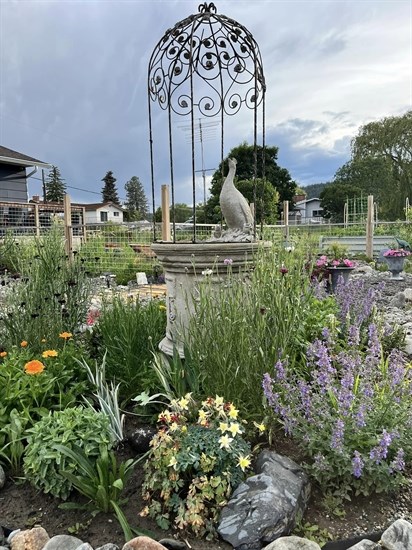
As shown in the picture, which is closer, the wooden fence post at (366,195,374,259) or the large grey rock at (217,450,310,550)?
the large grey rock at (217,450,310,550)

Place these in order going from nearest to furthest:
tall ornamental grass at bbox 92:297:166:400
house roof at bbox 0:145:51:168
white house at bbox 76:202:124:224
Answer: tall ornamental grass at bbox 92:297:166:400 < house roof at bbox 0:145:51:168 < white house at bbox 76:202:124:224

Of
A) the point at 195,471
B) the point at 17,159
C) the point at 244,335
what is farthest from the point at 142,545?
the point at 17,159

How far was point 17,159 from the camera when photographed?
17.4 m

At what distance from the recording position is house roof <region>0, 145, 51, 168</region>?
17.1 metres

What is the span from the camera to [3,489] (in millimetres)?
1844

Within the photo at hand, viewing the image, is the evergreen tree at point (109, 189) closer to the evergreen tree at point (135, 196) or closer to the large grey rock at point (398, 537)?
the evergreen tree at point (135, 196)

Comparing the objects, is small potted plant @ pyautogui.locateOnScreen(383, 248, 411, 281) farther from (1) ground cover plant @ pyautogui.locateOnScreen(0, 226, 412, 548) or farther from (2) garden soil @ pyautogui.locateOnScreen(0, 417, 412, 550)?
(2) garden soil @ pyautogui.locateOnScreen(0, 417, 412, 550)

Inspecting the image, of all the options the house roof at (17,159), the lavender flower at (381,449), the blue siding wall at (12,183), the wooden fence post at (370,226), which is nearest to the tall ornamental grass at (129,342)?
the lavender flower at (381,449)

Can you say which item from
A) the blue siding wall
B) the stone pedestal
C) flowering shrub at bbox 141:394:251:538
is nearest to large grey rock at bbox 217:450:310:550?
flowering shrub at bbox 141:394:251:538

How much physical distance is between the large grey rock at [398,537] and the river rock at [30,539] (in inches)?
48.3

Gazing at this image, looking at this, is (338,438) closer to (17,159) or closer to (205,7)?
(205,7)

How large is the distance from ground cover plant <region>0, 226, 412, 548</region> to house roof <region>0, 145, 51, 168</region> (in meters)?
16.4

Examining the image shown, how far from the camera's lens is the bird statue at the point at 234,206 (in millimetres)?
3023

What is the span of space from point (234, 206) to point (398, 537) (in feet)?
7.19
